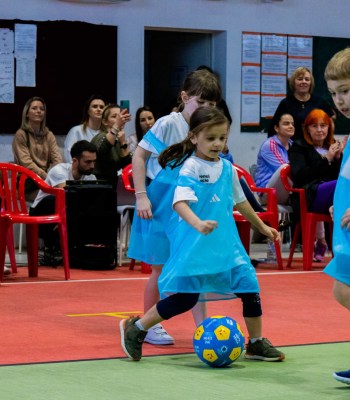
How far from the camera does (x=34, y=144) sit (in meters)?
10.9

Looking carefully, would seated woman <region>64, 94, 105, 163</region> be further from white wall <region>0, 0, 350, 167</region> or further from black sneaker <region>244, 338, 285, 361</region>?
black sneaker <region>244, 338, 285, 361</region>

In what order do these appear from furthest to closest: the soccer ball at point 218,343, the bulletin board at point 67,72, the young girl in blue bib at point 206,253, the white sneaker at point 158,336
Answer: the bulletin board at point 67,72
the white sneaker at point 158,336
the young girl in blue bib at point 206,253
the soccer ball at point 218,343

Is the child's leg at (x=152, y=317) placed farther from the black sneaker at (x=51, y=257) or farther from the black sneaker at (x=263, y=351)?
the black sneaker at (x=51, y=257)

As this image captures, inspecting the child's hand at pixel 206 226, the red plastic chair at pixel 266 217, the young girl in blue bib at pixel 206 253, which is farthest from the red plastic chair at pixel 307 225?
the child's hand at pixel 206 226

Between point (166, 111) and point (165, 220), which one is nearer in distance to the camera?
point (165, 220)

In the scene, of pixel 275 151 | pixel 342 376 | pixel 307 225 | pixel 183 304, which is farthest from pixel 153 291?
pixel 275 151

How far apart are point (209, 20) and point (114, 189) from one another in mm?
3459

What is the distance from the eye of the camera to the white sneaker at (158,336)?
5578 mm

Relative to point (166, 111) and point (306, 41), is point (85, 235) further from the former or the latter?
point (306, 41)

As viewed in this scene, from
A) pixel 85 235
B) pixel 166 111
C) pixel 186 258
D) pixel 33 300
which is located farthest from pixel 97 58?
pixel 186 258

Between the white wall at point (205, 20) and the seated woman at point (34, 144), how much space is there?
665mm

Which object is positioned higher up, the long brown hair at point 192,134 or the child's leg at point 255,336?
the long brown hair at point 192,134

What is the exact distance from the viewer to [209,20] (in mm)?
12680

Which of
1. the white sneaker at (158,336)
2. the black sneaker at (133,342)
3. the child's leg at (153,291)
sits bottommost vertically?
the white sneaker at (158,336)
